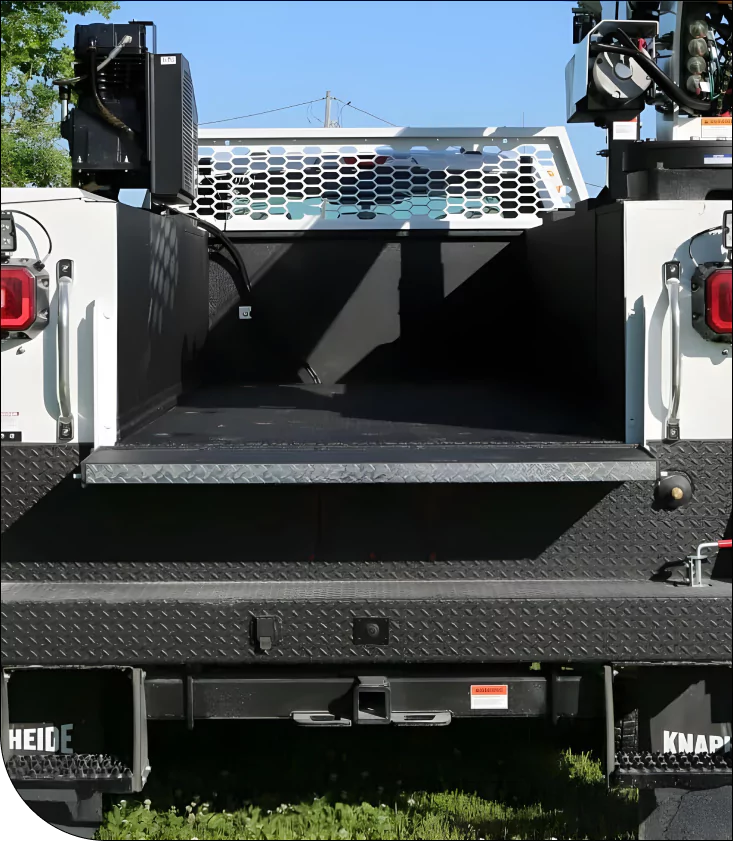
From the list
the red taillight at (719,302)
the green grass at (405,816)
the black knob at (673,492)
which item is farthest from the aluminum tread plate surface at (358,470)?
the green grass at (405,816)

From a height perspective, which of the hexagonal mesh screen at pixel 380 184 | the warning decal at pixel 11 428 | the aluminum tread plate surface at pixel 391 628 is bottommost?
the aluminum tread plate surface at pixel 391 628

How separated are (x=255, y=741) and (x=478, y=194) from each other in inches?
115

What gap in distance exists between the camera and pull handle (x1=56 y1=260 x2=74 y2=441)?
308 cm

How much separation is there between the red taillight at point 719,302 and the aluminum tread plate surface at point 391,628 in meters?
0.78

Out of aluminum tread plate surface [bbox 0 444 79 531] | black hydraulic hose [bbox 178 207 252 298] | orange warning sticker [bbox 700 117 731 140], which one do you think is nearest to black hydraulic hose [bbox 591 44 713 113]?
orange warning sticker [bbox 700 117 731 140]

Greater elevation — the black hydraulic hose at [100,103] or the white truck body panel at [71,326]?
the black hydraulic hose at [100,103]

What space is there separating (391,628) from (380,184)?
3.09 meters

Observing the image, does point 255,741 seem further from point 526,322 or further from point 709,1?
point 709,1

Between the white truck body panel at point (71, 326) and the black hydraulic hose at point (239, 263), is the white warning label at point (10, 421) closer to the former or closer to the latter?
the white truck body panel at point (71, 326)

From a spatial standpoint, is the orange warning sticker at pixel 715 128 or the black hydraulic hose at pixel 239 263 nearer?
the orange warning sticker at pixel 715 128

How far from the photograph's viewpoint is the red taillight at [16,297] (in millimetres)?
3043

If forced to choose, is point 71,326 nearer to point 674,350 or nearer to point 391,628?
point 391,628

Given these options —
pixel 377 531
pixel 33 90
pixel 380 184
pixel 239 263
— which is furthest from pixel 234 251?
pixel 33 90

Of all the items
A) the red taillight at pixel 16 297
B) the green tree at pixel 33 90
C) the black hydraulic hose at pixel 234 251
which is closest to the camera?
the red taillight at pixel 16 297
